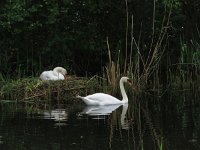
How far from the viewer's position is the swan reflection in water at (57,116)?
1528cm

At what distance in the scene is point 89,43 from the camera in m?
25.8

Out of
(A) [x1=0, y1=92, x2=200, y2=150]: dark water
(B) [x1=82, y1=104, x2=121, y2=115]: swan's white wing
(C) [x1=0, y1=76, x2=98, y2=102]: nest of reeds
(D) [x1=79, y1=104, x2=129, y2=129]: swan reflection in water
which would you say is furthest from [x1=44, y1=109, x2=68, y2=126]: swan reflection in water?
(C) [x1=0, y1=76, x2=98, y2=102]: nest of reeds

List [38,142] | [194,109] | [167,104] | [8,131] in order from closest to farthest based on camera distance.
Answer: [38,142], [8,131], [194,109], [167,104]

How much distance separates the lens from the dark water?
12.3 m

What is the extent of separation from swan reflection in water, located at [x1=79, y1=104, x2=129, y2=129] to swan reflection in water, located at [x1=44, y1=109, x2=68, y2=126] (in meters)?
0.55

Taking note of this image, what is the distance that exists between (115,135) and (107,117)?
3148 millimetres

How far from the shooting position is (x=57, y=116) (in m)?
16.5

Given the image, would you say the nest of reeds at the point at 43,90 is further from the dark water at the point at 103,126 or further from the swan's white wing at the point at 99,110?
the swan's white wing at the point at 99,110

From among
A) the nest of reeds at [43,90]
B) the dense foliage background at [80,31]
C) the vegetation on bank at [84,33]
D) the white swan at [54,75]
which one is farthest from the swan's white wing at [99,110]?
the dense foliage background at [80,31]

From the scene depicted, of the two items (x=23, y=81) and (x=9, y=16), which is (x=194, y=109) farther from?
(x=9, y=16)

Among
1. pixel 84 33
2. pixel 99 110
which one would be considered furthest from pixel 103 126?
pixel 84 33

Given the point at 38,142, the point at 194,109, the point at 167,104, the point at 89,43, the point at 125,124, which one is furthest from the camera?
the point at 89,43

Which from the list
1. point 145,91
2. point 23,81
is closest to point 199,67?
point 145,91

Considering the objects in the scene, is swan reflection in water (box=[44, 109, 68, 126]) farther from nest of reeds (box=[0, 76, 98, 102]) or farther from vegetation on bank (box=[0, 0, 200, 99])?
vegetation on bank (box=[0, 0, 200, 99])
